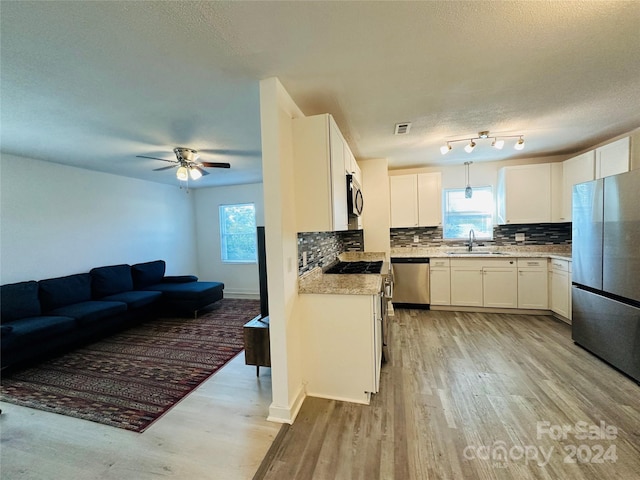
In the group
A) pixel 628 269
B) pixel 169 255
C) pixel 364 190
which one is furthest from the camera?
pixel 169 255

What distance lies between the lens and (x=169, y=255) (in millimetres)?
5590

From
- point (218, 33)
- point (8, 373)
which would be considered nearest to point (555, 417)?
point (218, 33)

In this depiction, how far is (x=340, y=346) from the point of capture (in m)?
2.13

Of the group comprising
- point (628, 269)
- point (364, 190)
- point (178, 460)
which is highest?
point (364, 190)

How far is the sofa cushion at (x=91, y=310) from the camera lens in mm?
3270

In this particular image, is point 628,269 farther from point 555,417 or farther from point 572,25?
point 572,25

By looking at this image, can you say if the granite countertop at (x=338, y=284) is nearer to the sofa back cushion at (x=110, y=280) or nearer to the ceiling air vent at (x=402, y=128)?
the ceiling air vent at (x=402, y=128)

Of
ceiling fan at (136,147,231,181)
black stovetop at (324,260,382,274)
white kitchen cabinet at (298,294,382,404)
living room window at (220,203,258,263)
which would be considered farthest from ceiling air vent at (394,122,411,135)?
living room window at (220,203,258,263)

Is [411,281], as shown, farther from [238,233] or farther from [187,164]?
[238,233]

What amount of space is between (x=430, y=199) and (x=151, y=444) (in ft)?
14.8

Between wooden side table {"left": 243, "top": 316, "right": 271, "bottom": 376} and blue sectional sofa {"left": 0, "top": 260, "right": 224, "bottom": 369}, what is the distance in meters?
2.32

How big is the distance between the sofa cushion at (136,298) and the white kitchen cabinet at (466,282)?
15.4 ft

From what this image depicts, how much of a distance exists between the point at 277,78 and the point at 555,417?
303cm

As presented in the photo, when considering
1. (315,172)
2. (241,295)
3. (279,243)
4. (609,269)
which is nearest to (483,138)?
(609,269)
